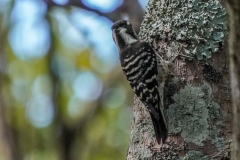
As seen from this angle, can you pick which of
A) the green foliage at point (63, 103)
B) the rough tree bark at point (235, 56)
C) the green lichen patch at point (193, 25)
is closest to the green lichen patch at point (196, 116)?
the green lichen patch at point (193, 25)

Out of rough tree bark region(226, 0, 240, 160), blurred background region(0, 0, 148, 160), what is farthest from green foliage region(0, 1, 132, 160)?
rough tree bark region(226, 0, 240, 160)

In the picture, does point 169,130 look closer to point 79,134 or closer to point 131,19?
point 79,134

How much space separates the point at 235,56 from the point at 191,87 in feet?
4.92

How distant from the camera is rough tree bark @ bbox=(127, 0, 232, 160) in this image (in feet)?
9.48

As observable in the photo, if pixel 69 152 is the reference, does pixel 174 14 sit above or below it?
above

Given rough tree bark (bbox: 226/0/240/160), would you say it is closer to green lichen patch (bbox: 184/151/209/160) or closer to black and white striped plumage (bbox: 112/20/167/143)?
green lichen patch (bbox: 184/151/209/160)

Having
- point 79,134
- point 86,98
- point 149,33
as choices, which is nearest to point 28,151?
point 86,98

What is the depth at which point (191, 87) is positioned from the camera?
3.02 metres

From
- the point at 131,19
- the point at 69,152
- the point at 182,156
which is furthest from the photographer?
the point at 131,19

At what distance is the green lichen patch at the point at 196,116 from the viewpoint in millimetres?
2887

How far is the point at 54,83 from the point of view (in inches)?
176

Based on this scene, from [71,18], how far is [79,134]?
6.35ft

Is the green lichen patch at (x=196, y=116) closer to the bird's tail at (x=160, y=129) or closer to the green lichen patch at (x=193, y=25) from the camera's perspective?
the bird's tail at (x=160, y=129)

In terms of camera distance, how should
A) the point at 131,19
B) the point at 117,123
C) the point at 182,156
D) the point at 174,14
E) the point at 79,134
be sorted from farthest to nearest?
the point at 117,123 → the point at 131,19 → the point at 79,134 → the point at 174,14 → the point at 182,156
